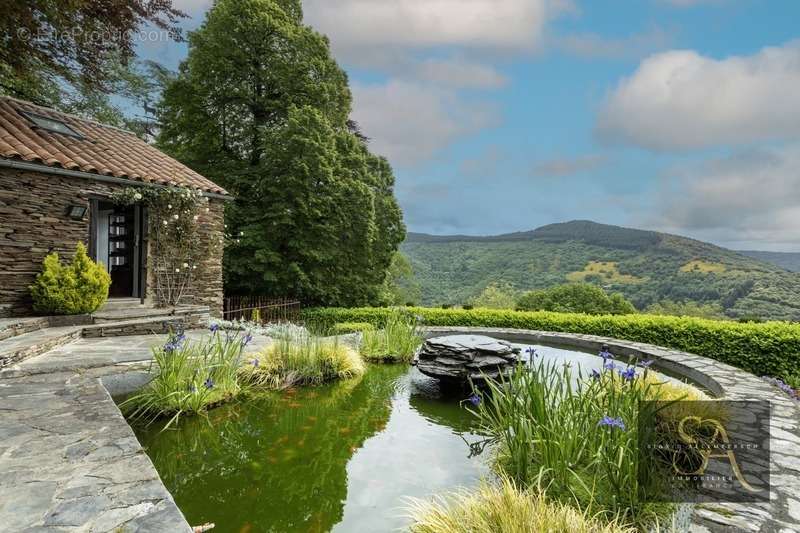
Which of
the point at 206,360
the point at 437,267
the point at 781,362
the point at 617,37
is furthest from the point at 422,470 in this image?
the point at 437,267

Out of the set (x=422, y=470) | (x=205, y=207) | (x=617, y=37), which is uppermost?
(x=617, y=37)

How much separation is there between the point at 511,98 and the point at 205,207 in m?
11.3

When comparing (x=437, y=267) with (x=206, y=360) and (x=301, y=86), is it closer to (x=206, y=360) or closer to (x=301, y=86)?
(x=301, y=86)

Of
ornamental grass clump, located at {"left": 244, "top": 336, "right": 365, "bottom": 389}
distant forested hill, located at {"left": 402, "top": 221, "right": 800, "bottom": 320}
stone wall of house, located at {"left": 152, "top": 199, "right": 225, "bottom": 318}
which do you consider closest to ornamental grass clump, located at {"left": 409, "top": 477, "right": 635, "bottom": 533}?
ornamental grass clump, located at {"left": 244, "top": 336, "right": 365, "bottom": 389}

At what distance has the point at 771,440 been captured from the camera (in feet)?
11.1

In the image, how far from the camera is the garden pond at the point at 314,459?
2729mm

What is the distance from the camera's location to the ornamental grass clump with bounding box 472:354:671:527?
2477 mm

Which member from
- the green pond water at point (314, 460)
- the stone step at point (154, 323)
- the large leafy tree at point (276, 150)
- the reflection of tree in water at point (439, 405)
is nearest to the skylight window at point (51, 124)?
the stone step at point (154, 323)

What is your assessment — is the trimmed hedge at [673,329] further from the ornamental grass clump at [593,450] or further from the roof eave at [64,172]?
the roof eave at [64,172]

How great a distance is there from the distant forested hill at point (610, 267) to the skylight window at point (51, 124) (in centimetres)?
1631

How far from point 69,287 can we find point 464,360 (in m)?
6.32

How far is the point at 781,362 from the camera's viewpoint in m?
7.05

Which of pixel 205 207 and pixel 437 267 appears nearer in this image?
pixel 205 207
